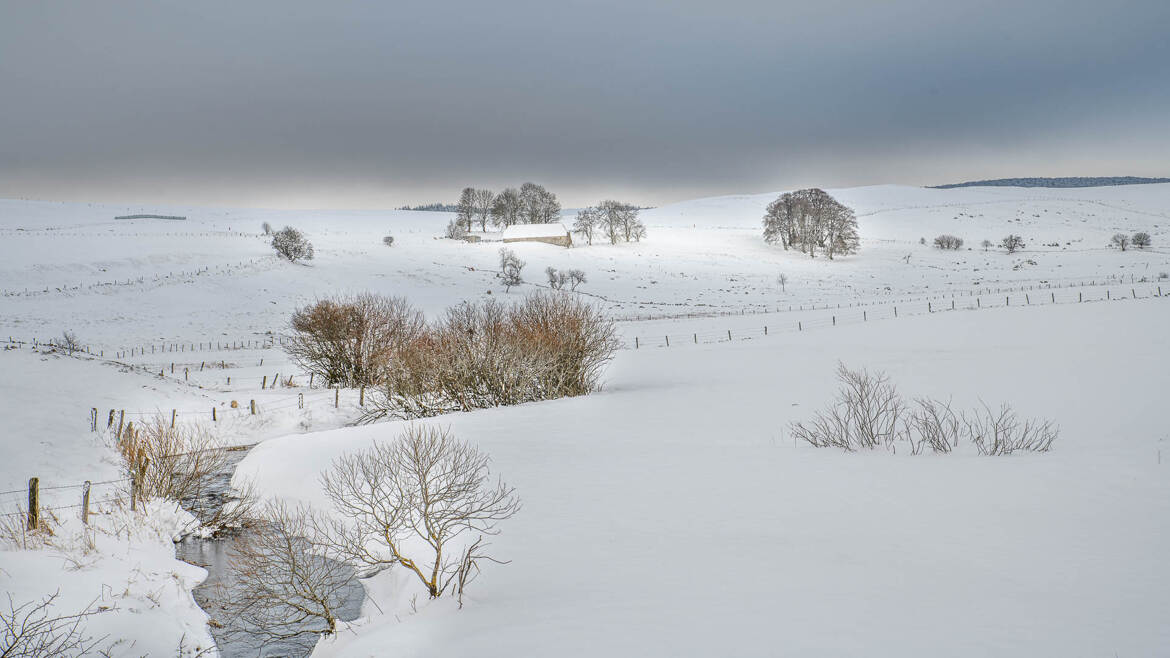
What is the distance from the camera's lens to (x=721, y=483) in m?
13.1

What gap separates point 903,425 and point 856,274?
60.1 meters

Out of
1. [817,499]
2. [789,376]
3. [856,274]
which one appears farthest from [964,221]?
[817,499]

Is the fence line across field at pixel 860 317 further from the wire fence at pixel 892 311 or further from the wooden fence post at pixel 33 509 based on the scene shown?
the wooden fence post at pixel 33 509

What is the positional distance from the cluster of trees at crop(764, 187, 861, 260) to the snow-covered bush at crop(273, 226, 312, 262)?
60.9 metres

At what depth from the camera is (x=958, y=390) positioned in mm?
21625

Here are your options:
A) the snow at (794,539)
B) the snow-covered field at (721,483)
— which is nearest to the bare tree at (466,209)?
the snow-covered field at (721,483)

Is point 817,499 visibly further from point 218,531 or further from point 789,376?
point 789,376

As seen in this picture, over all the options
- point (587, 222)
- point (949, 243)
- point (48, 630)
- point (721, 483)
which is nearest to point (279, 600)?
point (48, 630)

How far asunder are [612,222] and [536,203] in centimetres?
2356

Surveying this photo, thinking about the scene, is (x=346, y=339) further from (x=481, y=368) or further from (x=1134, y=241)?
(x=1134, y=241)

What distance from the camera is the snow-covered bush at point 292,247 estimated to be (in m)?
68.9

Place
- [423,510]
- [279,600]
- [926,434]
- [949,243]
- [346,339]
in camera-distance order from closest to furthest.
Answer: [423,510], [279,600], [926,434], [346,339], [949,243]

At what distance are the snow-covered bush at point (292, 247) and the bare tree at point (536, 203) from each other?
5031cm

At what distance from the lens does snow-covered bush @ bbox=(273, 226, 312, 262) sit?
2715 inches
